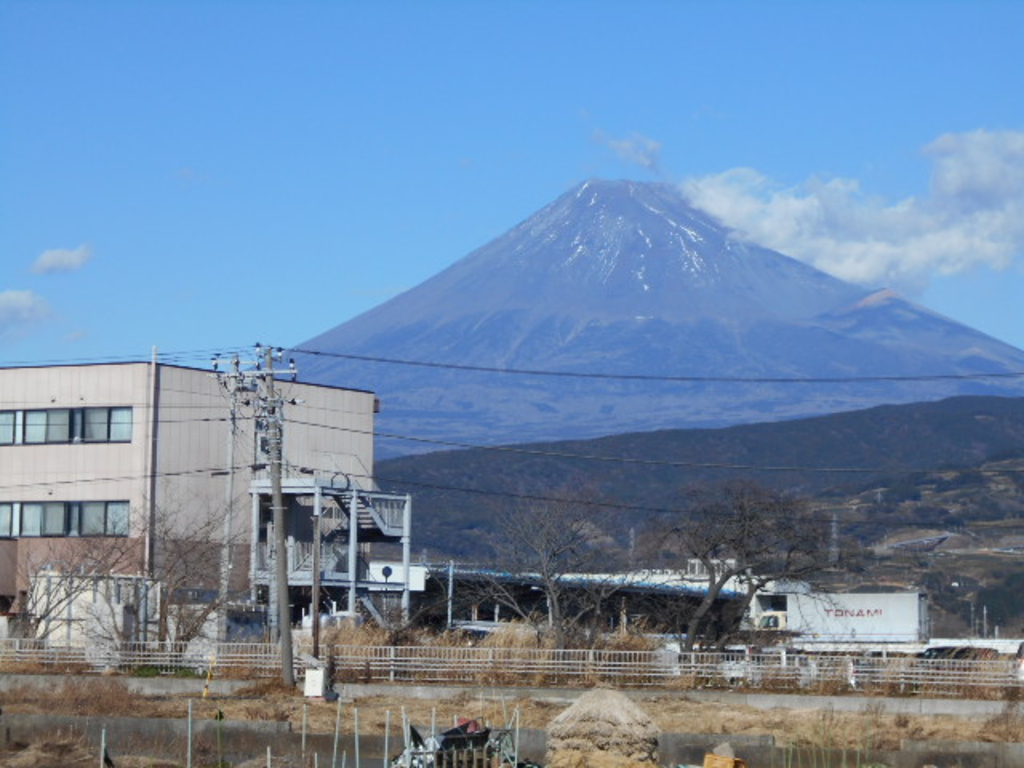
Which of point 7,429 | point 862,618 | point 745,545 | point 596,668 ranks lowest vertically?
point 596,668

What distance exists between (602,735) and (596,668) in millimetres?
13776

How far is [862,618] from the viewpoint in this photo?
88.9 metres

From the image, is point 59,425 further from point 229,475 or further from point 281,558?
point 281,558

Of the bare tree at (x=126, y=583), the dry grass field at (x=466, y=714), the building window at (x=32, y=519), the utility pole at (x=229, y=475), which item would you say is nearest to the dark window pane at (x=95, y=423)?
the building window at (x=32, y=519)

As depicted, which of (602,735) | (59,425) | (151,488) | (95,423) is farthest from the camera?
(59,425)

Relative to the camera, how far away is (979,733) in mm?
35812

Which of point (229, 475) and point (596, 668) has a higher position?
point (229, 475)

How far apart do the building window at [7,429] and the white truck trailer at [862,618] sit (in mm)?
39758

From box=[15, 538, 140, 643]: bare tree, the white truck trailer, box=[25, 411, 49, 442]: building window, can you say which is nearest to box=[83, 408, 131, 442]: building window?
box=[25, 411, 49, 442]: building window

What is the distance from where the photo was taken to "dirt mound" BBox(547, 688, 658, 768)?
98.8 feet

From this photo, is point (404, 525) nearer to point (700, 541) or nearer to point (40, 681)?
point (700, 541)

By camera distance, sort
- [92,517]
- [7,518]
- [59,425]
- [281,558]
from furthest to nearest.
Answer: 1. [7,518]
2. [59,425]
3. [92,517]
4. [281,558]

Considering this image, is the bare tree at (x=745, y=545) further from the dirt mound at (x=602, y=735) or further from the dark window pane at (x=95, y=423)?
the dirt mound at (x=602, y=735)

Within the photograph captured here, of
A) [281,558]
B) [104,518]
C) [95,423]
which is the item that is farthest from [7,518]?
[281,558]
